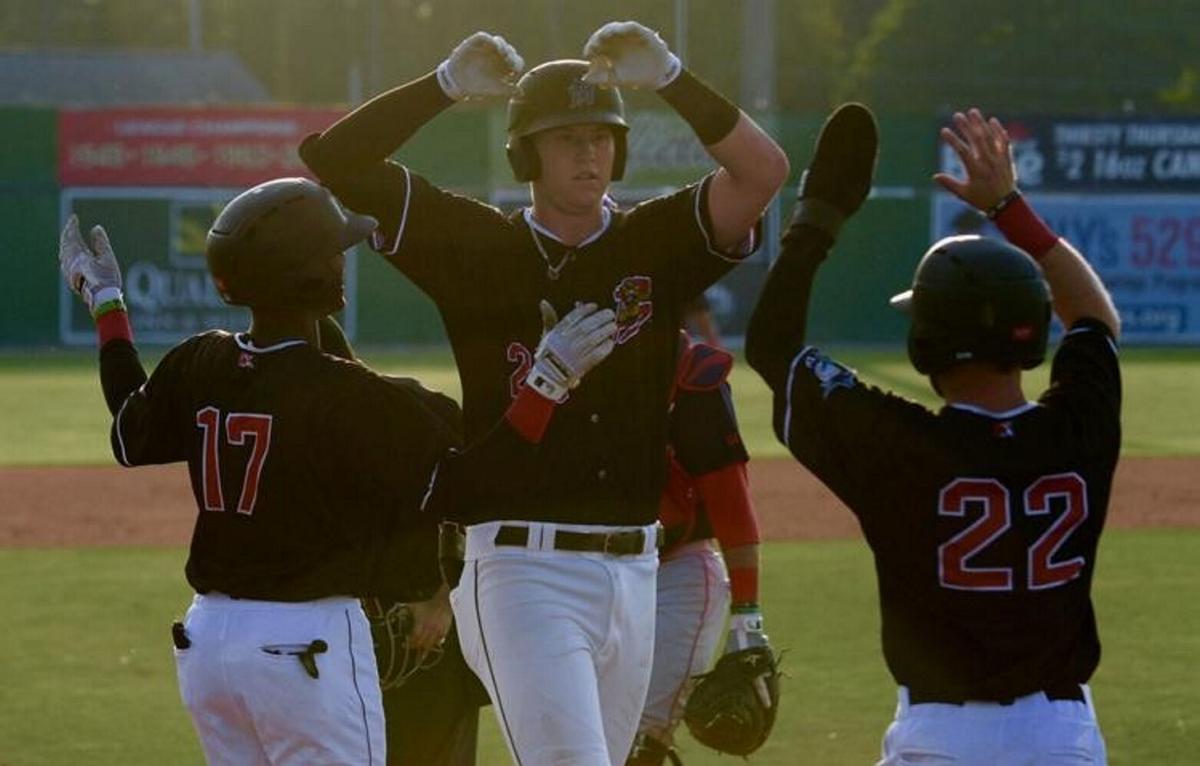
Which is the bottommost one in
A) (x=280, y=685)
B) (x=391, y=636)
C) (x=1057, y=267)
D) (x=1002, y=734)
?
(x=391, y=636)

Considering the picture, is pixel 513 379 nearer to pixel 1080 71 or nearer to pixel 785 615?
pixel 785 615

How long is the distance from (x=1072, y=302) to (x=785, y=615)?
21.4 ft

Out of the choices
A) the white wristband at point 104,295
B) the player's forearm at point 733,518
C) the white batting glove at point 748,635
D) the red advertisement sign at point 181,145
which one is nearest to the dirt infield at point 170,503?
the player's forearm at point 733,518

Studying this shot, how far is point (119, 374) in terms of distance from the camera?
5.07 meters

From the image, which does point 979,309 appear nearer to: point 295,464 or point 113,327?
point 295,464

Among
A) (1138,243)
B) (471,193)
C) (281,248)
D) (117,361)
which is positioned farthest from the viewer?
(1138,243)

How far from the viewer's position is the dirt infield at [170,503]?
14133mm

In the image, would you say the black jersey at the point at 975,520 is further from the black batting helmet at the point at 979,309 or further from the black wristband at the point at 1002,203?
the black wristband at the point at 1002,203

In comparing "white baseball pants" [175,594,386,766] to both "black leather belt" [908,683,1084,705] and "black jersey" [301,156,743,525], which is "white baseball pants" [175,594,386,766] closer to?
"black jersey" [301,156,743,525]

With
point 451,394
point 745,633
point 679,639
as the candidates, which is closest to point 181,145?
point 451,394

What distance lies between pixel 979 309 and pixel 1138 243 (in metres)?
29.3

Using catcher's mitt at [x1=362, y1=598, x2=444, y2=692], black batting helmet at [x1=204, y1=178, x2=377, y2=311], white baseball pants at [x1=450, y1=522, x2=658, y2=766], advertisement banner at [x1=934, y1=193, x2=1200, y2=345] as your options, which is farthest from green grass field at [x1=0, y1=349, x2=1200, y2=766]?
advertisement banner at [x1=934, y1=193, x2=1200, y2=345]

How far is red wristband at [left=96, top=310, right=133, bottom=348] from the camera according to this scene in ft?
17.0

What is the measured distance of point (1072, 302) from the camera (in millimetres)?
4367
